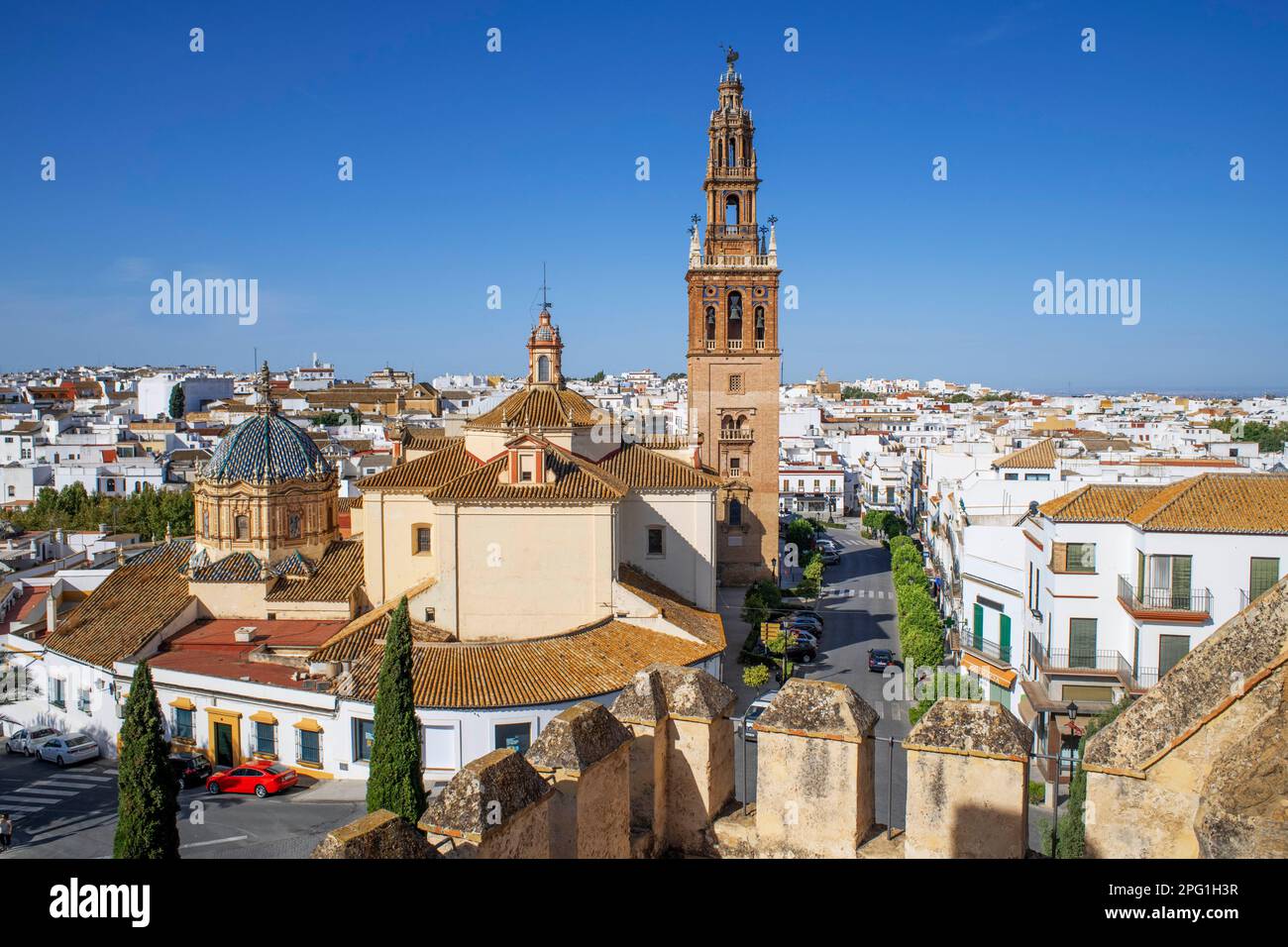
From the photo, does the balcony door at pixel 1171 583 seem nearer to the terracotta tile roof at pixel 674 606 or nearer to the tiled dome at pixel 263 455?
the terracotta tile roof at pixel 674 606

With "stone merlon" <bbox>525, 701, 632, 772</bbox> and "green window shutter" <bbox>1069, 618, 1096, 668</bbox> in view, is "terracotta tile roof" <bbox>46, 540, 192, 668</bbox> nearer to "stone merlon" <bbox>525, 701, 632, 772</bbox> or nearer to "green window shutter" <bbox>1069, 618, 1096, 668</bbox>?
"green window shutter" <bbox>1069, 618, 1096, 668</bbox>

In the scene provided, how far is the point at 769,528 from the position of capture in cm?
4903

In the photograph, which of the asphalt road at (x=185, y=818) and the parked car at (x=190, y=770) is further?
the parked car at (x=190, y=770)

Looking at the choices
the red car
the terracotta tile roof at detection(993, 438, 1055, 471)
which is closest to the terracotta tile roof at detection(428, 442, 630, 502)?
the red car

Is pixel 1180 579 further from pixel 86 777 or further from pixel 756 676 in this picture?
pixel 86 777

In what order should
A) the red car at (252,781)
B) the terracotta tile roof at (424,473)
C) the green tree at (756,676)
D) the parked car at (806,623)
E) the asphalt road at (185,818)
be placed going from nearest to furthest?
the asphalt road at (185,818) → the red car at (252,781) → the green tree at (756,676) → the terracotta tile roof at (424,473) → the parked car at (806,623)

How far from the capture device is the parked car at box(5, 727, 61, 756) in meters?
29.8

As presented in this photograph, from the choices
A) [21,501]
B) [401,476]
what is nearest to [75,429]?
[21,501]

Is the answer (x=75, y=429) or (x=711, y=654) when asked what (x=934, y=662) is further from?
(x=75, y=429)

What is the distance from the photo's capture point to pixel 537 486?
1177 inches

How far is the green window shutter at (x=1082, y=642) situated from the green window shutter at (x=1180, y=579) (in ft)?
6.82

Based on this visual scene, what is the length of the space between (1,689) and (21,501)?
151 feet

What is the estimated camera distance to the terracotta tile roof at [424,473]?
32.8 m

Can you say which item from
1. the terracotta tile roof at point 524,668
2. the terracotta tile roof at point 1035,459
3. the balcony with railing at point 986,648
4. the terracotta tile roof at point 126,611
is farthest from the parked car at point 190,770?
the terracotta tile roof at point 1035,459
